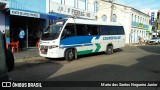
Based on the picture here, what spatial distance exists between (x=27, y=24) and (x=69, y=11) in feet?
15.8

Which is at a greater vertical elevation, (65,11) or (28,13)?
(65,11)

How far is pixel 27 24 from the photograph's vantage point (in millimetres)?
20812

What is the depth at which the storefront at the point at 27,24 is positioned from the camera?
18203 millimetres

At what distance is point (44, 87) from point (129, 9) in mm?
36467

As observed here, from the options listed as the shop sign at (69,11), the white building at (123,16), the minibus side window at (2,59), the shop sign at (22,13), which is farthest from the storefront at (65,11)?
the minibus side window at (2,59)

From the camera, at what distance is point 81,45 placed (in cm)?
1551

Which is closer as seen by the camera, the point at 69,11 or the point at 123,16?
the point at 69,11

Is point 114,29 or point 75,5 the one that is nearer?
point 114,29

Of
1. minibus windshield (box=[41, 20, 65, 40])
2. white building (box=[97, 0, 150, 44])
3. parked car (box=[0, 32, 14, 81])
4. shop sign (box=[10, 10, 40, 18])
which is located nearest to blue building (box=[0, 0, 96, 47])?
shop sign (box=[10, 10, 40, 18])

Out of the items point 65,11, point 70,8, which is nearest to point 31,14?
point 65,11

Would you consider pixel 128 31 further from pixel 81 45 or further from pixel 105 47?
pixel 81 45

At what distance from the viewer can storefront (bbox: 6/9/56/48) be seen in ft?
59.7

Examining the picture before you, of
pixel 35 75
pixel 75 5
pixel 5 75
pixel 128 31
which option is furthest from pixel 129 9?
pixel 5 75

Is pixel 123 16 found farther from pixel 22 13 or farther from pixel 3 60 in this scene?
pixel 3 60
